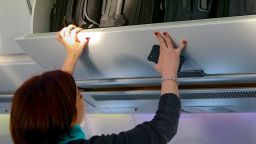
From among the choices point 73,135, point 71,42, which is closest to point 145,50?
point 71,42

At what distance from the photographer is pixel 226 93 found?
82.4 inches

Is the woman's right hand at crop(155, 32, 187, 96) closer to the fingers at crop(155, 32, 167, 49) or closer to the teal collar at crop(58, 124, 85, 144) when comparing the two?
the fingers at crop(155, 32, 167, 49)

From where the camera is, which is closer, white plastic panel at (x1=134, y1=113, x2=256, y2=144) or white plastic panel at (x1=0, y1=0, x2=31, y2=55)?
white plastic panel at (x1=0, y1=0, x2=31, y2=55)

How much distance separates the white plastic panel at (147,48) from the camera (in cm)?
145

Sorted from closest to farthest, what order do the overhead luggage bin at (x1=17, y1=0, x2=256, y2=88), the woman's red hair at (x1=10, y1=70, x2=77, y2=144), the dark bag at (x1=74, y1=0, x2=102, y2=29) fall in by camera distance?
the woman's red hair at (x1=10, y1=70, x2=77, y2=144)
the overhead luggage bin at (x1=17, y1=0, x2=256, y2=88)
the dark bag at (x1=74, y1=0, x2=102, y2=29)

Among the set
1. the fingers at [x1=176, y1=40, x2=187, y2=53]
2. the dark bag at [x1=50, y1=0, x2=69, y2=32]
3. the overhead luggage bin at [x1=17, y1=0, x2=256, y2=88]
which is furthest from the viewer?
the dark bag at [x1=50, y1=0, x2=69, y2=32]

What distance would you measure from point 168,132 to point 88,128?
194 centimetres

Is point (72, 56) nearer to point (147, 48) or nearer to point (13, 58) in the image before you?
point (147, 48)

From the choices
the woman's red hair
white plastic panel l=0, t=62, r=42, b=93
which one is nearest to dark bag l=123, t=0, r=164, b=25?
the woman's red hair

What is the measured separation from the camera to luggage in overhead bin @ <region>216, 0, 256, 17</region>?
1538 millimetres

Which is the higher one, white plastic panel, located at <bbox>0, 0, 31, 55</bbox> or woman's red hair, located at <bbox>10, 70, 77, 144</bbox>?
white plastic panel, located at <bbox>0, 0, 31, 55</bbox>

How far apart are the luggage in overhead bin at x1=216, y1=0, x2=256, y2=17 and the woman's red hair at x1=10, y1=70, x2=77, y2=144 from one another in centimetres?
72

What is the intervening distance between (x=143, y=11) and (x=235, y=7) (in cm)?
41

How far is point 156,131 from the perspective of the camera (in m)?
1.46
